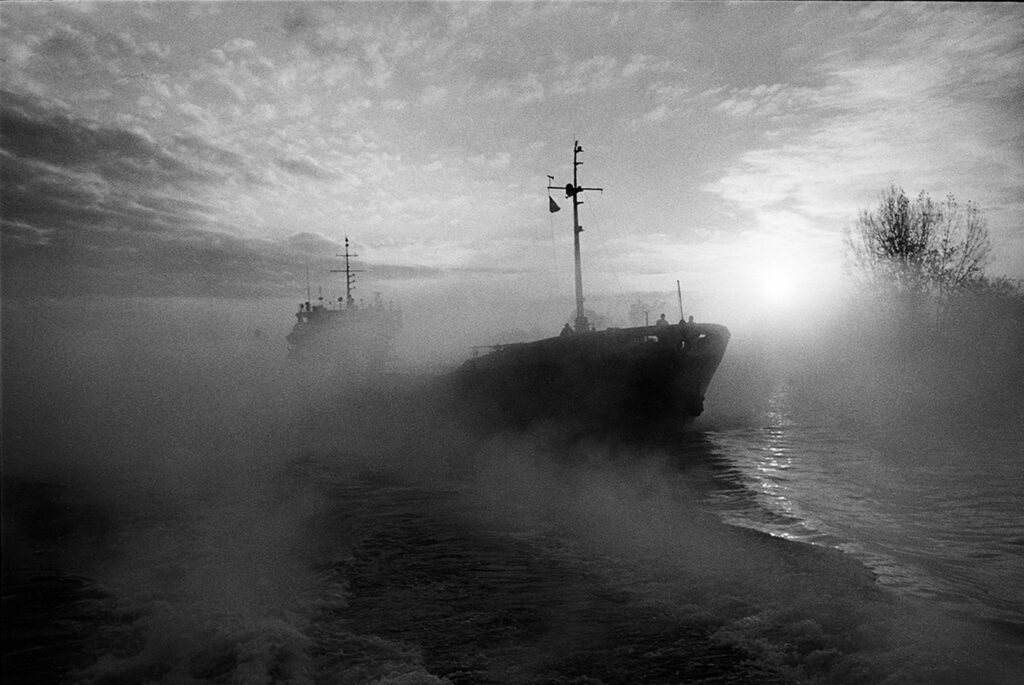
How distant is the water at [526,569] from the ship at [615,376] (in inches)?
63.5

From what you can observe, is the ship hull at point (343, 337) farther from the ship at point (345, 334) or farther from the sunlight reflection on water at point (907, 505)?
the sunlight reflection on water at point (907, 505)

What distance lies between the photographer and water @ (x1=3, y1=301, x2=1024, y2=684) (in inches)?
297

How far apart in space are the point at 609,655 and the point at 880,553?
7.50 m

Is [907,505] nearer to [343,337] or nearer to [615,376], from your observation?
[615,376]

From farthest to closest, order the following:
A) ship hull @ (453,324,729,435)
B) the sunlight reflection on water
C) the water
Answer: ship hull @ (453,324,729,435), the sunlight reflection on water, the water

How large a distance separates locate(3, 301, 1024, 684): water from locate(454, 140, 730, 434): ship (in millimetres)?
1612

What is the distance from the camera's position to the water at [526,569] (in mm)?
7543

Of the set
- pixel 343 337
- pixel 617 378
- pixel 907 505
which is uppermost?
pixel 343 337

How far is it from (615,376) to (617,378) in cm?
13

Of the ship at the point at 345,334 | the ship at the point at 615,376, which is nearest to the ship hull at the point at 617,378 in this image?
the ship at the point at 615,376

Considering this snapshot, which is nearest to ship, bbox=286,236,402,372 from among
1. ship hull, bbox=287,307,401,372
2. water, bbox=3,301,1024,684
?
ship hull, bbox=287,307,401,372

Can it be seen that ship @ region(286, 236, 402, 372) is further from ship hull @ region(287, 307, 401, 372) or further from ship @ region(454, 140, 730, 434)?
ship @ region(454, 140, 730, 434)

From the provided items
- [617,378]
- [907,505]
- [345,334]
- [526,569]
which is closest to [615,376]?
[617,378]

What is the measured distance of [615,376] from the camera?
2444 cm
